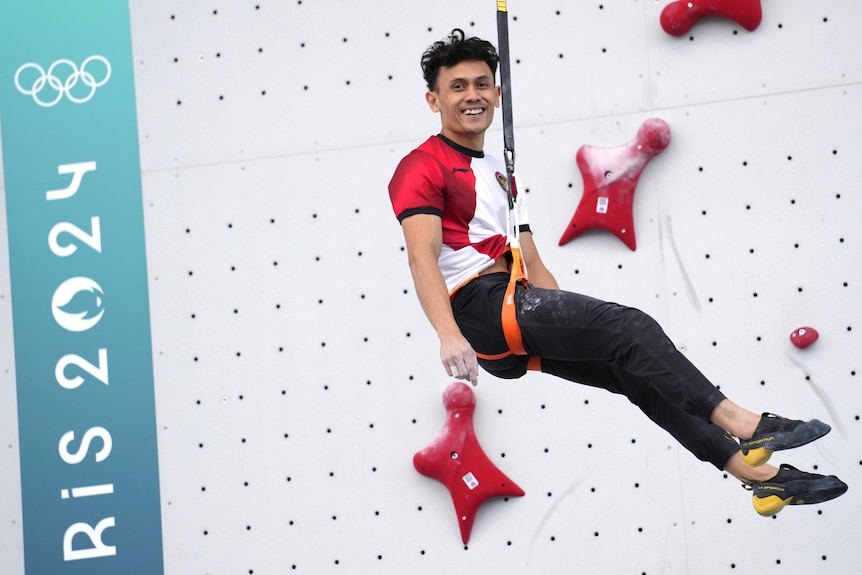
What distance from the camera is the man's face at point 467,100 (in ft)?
9.85

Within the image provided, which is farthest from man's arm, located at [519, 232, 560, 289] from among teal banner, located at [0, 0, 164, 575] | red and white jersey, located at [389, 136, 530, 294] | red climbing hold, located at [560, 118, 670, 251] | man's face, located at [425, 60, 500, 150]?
teal banner, located at [0, 0, 164, 575]

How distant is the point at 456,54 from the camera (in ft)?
9.99

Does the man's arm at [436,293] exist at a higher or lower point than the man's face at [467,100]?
lower

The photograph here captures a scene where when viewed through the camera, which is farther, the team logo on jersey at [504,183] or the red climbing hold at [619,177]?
the red climbing hold at [619,177]

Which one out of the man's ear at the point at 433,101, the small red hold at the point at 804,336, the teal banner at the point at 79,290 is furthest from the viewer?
the teal banner at the point at 79,290

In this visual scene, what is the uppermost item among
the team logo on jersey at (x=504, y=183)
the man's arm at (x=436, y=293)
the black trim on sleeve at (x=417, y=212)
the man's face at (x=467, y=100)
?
the man's face at (x=467, y=100)

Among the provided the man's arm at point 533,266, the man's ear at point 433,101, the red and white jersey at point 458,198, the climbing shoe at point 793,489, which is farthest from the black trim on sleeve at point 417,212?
the climbing shoe at point 793,489

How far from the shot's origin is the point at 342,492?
4465 mm

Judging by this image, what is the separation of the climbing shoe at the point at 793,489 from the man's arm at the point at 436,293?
2.46 feet

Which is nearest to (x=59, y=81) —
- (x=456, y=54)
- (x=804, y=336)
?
(x=456, y=54)

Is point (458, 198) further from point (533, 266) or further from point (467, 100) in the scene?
point (533, 266)

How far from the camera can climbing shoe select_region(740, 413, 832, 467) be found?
2518 millimetres

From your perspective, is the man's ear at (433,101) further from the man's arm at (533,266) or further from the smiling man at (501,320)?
the man's arm at (533,266)

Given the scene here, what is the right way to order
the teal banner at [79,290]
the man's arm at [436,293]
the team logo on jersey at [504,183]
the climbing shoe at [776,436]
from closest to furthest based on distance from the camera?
the climbing shoe at [776,436]
the man's arm at [436,293]
the team logo on jersey at [504,183]
the teal banner at [79,290]
